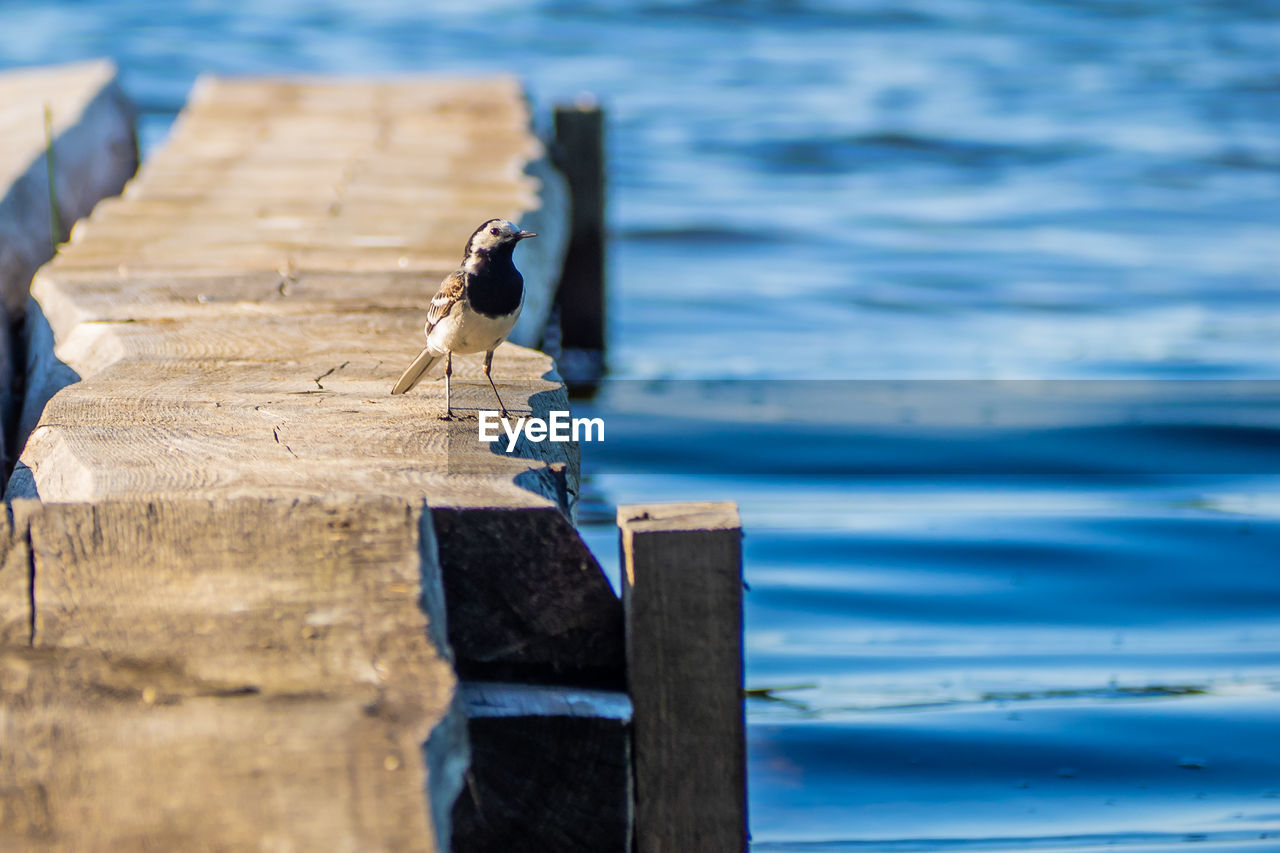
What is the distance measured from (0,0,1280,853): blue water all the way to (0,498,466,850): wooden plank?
233 centimetres

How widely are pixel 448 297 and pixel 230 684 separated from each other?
1557 millimetres

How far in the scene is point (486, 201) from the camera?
621 centimetres

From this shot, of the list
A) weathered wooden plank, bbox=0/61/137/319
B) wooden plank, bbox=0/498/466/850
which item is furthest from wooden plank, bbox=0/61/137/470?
wooden plank, bbox=0/498/466/850

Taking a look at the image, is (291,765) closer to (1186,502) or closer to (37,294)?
Result: (37,294)

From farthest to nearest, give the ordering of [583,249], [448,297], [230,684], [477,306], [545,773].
Result: [583,249], [448,297], [477,306], [545,773], [230,684]

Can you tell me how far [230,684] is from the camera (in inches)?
82.5

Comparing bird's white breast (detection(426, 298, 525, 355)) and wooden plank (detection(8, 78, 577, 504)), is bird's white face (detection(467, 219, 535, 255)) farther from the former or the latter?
wooden plank (detection(8, 78, 577, 504))

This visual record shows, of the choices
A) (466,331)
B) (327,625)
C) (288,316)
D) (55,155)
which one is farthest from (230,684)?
(55,155)

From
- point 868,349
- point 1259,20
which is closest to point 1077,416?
point 868,349

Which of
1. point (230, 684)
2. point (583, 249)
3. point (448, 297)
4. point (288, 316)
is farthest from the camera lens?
point (583, 249)

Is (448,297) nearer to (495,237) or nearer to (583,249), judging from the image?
(495,237)

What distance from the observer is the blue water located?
468 cm

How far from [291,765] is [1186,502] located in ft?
19.4

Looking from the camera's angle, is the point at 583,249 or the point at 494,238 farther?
the point at 583,249
